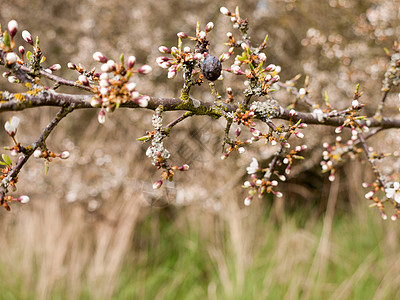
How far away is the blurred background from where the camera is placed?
4.57m

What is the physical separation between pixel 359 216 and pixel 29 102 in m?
5.39

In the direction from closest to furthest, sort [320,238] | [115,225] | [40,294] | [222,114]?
[222,114]
[40,294]
[320,238]
[115,225]

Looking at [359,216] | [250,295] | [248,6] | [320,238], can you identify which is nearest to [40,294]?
[250,295]

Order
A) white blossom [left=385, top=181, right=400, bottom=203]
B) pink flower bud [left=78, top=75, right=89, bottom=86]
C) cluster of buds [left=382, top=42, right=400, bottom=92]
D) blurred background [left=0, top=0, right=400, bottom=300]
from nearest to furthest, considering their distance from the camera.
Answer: pink flower bud [left=78, top=75, right=89, bottom=86], white blossom [left=385, top=181, right=400, bottom=203], cluster of buds [left=382, top=42, right=400, bottom=92], blurred background [left=0, top=0, right=400, bottom=300]

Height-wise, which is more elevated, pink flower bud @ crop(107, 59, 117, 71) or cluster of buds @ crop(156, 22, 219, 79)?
cluster of buds @ crop(156, 22, 219, 79)

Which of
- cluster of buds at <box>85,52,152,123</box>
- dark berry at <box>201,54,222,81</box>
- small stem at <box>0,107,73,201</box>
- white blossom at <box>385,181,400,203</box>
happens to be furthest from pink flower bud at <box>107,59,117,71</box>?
white blossom at <box>385,181,400,203</box>

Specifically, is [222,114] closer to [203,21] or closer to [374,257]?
[374,257]

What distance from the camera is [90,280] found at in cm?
A: 464

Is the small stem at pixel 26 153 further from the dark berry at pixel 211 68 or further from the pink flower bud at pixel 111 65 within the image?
the dark berry at pixel 211 68

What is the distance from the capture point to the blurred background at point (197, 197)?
4574 millimetres

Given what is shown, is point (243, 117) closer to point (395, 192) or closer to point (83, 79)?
point (83, 79)

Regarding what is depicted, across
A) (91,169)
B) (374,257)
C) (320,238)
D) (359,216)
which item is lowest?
(374,257)

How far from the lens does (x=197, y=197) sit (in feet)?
18.0

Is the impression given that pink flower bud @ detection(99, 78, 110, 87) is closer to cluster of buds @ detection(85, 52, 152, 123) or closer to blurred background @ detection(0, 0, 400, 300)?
cluster of buds @ detection(85, 52, 152, 123)
